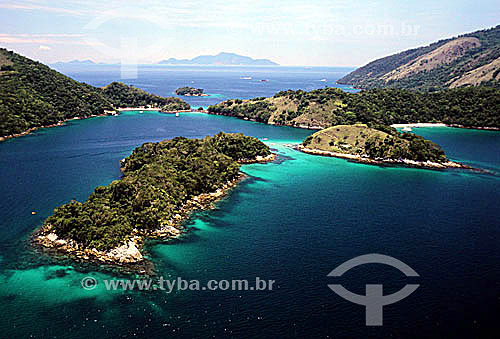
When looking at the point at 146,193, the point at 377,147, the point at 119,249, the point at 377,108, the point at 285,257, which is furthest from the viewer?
the point at 377,108

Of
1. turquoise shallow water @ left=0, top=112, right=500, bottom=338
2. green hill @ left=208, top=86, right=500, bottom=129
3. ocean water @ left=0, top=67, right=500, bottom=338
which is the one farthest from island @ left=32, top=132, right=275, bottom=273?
green hill @ left=208, top=86, right=500, bottom=129

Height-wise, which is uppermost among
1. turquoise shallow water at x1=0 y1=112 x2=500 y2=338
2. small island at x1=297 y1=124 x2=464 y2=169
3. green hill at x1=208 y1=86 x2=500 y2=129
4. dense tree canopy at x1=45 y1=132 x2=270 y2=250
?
green hill at x1=208 y1=86 x2=500 y2=129

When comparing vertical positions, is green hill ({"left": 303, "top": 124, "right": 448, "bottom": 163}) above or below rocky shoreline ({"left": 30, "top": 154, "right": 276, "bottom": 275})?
above

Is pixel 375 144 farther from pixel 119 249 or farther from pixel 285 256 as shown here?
pixel 119 249

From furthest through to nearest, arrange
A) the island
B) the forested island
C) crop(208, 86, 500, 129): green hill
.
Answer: crop(208, 86, 500, 129): green hill → the forested island → the island

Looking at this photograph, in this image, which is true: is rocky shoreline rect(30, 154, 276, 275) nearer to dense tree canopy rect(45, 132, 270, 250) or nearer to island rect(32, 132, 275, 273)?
island rect(32, 132, 275, 273)

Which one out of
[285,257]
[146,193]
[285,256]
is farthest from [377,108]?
[146,193]
